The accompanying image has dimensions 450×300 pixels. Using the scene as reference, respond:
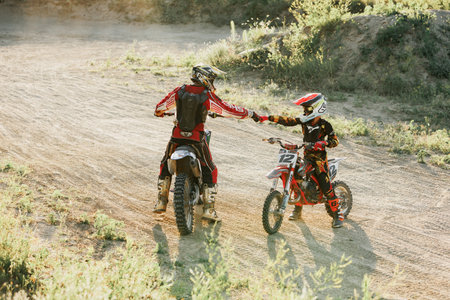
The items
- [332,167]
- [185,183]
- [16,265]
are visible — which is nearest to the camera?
[16,265]

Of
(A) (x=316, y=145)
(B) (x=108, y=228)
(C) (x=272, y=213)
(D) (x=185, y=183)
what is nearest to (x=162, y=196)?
(D) (x=185, y=183)

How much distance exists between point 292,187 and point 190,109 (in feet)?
6.34

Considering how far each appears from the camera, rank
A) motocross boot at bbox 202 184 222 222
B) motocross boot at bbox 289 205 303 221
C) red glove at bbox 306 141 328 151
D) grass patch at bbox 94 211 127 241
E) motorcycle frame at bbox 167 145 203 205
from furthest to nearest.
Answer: motocross boot at bbox 289 205 303 221, motocross boot at bbox 202 184 222 222, red glove at bbox 306 141 328 151, motorcycle frame at bbox 167 145 203 205, grass patch at bbox 94 211 127 241

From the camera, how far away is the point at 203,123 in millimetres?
6961

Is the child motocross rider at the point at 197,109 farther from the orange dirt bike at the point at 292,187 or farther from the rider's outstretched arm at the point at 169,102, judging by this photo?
the orange dirt bike at the point at 292,187

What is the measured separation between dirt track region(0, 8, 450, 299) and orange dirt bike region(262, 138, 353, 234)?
0.28 meters

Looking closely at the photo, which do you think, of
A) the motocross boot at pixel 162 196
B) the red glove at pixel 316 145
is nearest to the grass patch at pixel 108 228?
the motocross boot at pixel 162 196

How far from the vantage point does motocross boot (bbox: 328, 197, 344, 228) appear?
733 centimetres

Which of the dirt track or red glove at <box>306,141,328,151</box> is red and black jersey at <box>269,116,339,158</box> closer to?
red glove at <box>306,141,328,151</box>

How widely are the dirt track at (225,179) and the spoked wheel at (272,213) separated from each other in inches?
6.8

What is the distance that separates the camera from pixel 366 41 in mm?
18109

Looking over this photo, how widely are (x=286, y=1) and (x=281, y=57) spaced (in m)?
13.7

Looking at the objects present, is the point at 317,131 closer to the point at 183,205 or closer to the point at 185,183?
the point at 185,183

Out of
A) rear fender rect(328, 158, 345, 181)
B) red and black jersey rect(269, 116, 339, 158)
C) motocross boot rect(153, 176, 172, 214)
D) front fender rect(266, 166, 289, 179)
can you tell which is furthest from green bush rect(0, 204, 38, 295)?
rear fender rect(328, 158, 345, 181)
